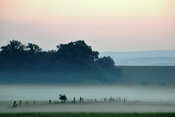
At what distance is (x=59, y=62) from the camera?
3272 centimetres

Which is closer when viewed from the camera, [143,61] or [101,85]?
[101,85]

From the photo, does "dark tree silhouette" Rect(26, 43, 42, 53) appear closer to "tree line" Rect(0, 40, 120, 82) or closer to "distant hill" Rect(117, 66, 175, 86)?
"tree line" Rect(0, 40, 120, 82)

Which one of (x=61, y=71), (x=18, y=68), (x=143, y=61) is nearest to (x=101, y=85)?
(x=61, y=71)

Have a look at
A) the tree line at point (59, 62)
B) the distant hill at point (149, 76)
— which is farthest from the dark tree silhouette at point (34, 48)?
the distant hill at point (149, 76)

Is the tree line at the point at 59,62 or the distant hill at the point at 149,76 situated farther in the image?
the distant hill at the point at 149,76

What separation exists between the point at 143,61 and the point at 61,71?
92.0 feet

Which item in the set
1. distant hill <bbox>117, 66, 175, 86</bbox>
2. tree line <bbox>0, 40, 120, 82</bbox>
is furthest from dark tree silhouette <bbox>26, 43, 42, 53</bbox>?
distant hill <bbox>117, 66, 175, 86</bbox>

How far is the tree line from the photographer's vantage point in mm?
32312

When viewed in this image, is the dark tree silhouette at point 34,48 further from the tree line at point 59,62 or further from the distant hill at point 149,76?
the distant hill at point 149,76

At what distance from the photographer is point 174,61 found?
45.7 m

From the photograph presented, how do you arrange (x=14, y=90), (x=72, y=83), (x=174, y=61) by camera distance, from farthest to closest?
(x=174, y=61) → (x=72, y=83) → (x=14, y=90)

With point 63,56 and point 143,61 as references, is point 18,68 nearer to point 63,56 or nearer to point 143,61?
point 63,56

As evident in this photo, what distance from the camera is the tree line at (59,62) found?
3231cm

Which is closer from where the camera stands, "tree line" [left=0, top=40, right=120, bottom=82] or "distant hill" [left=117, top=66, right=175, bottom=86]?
"tree line" [left=0, top=40, right=120, bottom=82]
